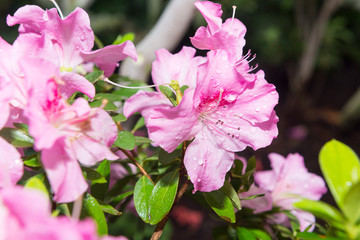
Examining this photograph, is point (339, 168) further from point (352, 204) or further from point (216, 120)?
point (216, 120)

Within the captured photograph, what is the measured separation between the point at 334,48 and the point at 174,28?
11.3ft

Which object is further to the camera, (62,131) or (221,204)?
(221,204)

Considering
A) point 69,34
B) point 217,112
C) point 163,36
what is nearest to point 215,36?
point 217,112

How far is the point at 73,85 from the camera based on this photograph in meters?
0.53

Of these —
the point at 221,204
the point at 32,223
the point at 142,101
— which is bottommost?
the point at 221,204

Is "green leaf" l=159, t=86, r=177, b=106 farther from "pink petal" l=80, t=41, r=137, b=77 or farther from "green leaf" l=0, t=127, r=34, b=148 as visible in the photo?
"green leaf" l=0, t=127, r=34, b=148

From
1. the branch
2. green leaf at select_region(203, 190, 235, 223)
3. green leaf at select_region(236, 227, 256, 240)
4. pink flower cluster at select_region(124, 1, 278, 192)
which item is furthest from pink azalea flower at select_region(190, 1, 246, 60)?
the branch

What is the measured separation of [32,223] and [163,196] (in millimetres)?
315

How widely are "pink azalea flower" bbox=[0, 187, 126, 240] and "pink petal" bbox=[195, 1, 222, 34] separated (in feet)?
1.16

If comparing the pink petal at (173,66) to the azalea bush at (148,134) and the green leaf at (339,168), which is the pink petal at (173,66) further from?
the green leaf at (339,168)

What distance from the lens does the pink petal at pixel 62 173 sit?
45cm

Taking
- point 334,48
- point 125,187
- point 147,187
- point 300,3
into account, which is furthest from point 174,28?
point 334,48

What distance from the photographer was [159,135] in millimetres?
540

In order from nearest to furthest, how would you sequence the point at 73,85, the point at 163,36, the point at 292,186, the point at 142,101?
the point at 73,85
the point at 142,101
the point at 292,186
the point at 163,36
